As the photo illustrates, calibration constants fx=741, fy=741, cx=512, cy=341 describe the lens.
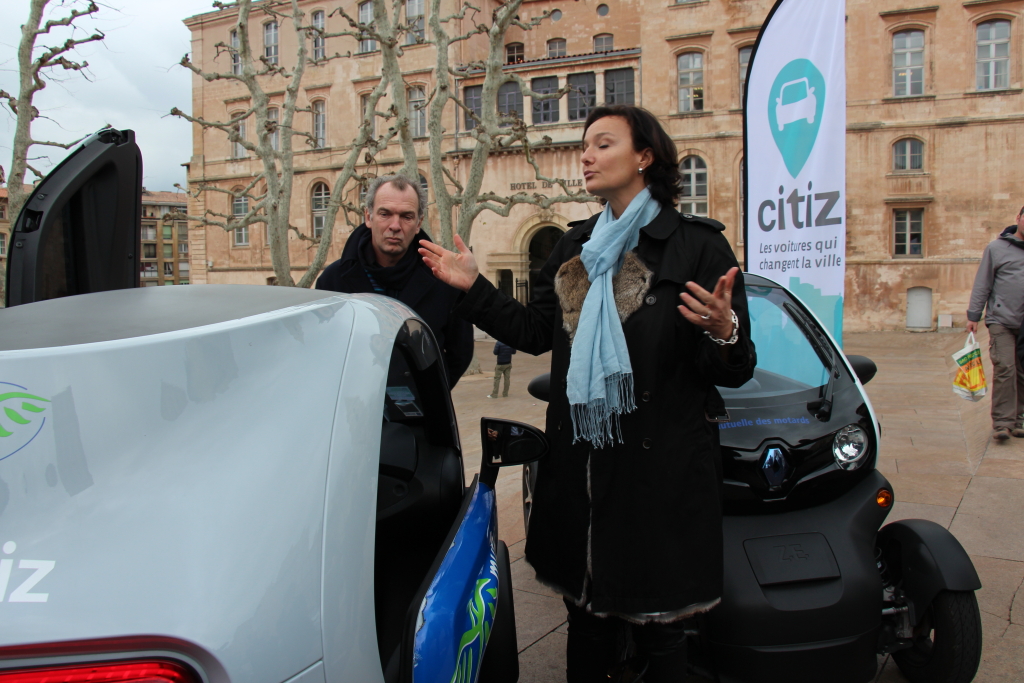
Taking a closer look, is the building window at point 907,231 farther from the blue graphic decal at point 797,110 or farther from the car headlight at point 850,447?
the car headlight at point 850,447

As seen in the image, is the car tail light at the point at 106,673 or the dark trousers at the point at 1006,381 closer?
the car tail light at the point at 106,673

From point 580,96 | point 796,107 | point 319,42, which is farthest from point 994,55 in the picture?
point 319,42

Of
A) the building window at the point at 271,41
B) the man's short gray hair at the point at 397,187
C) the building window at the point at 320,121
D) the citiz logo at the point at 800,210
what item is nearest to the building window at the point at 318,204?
the building window at the point at 320,121

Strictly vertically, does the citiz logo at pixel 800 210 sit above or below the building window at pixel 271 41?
below

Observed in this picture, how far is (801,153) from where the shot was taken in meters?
5.62

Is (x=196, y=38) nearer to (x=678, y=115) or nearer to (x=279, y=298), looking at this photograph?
(x=678, y=115)

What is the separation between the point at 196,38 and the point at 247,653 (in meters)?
47.5

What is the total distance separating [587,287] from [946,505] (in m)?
3.91

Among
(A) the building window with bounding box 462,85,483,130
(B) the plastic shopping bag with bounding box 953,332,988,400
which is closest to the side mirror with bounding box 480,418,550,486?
(B) the plastic shopping bag with bounding box 953,332,988,400

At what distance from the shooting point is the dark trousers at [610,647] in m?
2.22

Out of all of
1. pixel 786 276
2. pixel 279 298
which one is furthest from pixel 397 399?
pixel 786 276

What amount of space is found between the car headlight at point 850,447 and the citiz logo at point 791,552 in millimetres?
393

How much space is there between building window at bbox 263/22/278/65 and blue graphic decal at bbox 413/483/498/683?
42362 mm

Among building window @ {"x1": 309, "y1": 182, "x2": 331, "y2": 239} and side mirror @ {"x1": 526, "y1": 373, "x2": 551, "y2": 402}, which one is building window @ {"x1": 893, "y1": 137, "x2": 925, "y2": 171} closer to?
building window @ {"x1": 309, "y1": 182, "x2": 331, "y2": 239}
